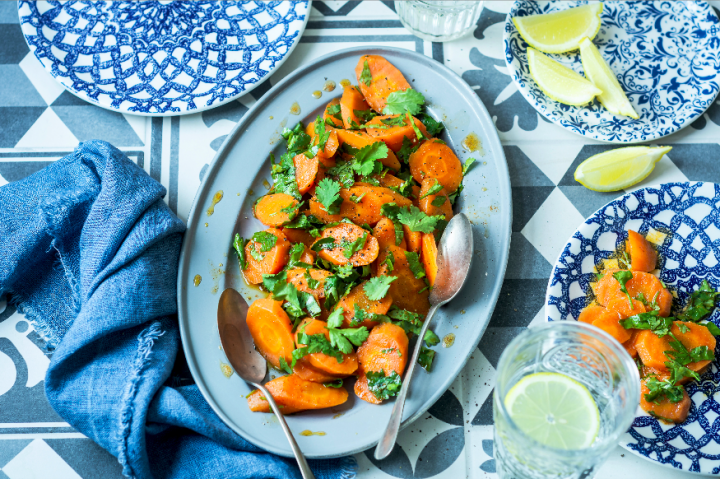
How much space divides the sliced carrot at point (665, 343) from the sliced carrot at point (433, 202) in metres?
0.48

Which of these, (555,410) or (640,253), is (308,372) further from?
(640,253)

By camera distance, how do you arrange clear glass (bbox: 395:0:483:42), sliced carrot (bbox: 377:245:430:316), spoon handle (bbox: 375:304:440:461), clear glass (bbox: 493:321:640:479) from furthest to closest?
clear glass (bbox: 395:0:483:42), sliced carrot (bbox: 377:245:430:316), spoon handle (bbox: 375:304:440:461), clear glass (bbox: 493:321:640:479)

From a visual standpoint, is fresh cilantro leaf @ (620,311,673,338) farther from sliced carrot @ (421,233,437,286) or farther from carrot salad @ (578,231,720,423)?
sliced carrot @ (421,233,437,286)

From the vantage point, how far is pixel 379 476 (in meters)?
1.25

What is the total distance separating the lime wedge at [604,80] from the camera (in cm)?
142

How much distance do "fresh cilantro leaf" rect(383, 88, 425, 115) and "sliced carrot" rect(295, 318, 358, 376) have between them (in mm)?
531

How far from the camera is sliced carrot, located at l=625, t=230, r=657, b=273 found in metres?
1.25

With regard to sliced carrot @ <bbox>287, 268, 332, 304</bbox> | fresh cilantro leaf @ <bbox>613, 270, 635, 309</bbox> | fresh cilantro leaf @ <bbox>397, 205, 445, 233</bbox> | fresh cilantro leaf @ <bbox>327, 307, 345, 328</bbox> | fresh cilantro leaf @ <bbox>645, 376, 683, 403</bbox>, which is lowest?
fresh cilantro leaf @ <bbox>645, 376, 683, 403</bbox>

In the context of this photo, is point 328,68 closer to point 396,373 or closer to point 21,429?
point 396,373

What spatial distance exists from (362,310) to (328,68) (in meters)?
0.64

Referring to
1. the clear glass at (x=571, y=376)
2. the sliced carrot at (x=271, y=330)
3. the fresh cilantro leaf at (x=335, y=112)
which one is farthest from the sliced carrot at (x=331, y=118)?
the clear glass at (x=571, y=376)

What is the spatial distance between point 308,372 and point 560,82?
929mm

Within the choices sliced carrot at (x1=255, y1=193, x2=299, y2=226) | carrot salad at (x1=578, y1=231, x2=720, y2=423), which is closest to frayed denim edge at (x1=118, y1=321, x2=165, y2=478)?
sliced carrot at (x1=255, y1=193, x2=299, y2=226)

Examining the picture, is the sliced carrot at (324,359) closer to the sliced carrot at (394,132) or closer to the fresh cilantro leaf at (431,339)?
the fresh cilantro leaf at (431,339)
